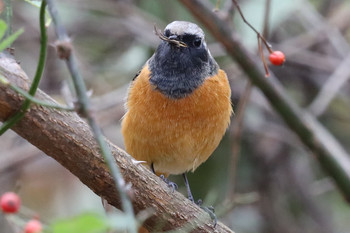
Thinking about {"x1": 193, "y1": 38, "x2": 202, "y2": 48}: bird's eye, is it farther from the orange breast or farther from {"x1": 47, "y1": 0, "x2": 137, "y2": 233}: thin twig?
{"x1": 47, "y1": 0, "x2": 137, "y2": 233}: thin twig

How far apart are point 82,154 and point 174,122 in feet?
3.89

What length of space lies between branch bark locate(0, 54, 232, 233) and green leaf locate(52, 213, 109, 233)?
1.09 metres

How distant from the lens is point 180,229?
265 cm

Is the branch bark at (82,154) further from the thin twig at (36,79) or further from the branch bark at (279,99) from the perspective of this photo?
the branch bark at (279,99)

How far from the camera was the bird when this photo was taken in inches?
134

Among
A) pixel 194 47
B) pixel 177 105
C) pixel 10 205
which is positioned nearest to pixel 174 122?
pixel 177 105

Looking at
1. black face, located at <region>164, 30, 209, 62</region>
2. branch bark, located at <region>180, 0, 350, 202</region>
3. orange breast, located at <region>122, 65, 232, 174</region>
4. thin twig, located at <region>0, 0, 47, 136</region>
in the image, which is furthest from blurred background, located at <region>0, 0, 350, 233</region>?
thin twig, located at <region>0, 0, 47, 136</region>

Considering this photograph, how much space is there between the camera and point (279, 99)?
12.6 feet

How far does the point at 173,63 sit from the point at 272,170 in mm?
1993

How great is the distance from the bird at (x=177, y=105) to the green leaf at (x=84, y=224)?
7.70 ft

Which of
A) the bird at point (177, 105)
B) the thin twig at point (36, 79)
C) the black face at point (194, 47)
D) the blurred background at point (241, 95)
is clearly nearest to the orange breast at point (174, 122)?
the bird at point (177, 105)

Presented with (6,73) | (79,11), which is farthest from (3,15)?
(79,11)

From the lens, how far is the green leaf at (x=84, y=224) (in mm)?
1018

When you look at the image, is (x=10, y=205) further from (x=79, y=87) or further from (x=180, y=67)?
(x=180, y=67)
